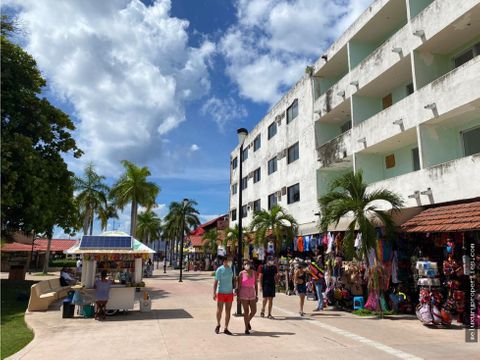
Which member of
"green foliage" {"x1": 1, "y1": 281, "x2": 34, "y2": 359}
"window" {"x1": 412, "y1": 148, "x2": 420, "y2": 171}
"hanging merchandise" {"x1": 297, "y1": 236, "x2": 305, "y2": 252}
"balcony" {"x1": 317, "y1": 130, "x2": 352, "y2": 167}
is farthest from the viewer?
"hanging merchandise" {"x1": 297, "y1": 236, "x2": 305, "y2": 252}

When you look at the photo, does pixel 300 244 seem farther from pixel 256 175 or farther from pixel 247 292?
pixel 256 175

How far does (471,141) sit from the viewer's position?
1474 cm

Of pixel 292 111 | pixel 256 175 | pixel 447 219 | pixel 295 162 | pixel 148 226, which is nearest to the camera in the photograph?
pixel 447 219

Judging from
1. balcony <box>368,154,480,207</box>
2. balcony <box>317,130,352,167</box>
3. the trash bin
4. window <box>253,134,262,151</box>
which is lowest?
the trash bin

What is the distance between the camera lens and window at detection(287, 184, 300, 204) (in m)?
26.1

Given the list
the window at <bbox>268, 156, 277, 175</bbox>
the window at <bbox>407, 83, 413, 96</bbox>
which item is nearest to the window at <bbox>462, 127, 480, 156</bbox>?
the window at <bbox>407, 83, 413, 96</bbox>

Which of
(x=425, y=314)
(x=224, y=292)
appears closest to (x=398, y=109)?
(x=425, y=314)

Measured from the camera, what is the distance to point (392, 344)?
8.73m

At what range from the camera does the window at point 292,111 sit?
88.9 feet

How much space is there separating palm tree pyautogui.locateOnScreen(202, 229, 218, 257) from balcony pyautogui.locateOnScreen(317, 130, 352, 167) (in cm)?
2472

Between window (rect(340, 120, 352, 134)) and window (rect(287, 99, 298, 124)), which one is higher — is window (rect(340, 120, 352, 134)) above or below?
below

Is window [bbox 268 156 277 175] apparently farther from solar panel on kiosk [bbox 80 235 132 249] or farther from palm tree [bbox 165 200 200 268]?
palm tree [bbox 165 200 200 268]

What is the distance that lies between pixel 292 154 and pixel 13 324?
1983cm

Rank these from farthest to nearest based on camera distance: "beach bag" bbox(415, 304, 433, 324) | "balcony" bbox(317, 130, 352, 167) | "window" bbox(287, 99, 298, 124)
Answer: "window" bbox(287, 99, 298, 124) < "balcony" bbox(317, 130, 352, 167) < "beach bag" bbox(415, 304, 433, 324)
